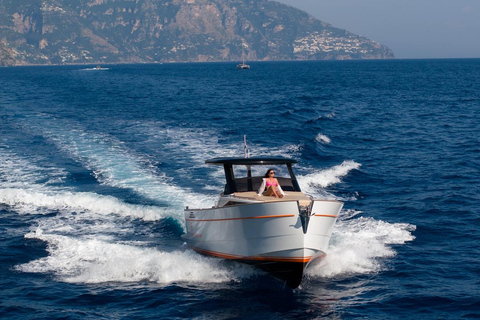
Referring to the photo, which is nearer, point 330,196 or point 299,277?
point 299,277

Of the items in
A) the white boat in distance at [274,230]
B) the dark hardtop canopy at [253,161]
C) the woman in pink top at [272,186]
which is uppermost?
the dark hardtop canopy at [253,161]

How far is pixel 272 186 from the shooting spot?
776 inches

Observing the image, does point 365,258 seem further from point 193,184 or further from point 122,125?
point 122,125

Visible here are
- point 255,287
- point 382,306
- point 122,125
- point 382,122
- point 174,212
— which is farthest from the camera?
point 382,122

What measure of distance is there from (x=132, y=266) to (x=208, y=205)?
733 centimetres

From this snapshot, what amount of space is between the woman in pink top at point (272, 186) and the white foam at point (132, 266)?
2.40 m

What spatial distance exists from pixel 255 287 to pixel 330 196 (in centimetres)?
1114

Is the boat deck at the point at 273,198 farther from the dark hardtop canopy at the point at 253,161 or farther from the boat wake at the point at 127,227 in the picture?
the boat wake at the point at 127,227

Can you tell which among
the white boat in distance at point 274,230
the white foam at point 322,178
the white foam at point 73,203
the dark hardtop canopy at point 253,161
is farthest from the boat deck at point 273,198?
the white foam at point 322,178

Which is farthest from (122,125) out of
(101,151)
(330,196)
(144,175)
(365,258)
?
(365,258)

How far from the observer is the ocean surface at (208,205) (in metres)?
17.5

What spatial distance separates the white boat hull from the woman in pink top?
155 centimetres

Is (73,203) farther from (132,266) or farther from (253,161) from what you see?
(253,161)

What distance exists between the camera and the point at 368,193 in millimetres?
29688
